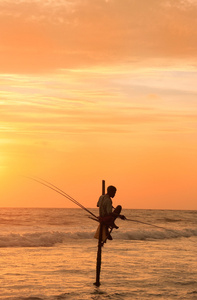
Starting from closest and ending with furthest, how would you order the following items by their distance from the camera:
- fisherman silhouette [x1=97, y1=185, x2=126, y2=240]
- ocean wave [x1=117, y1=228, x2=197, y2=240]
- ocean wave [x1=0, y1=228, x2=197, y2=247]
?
fisherman silhouette [x1=97, y1=185, x2=126, y2=240]
ocean wave [x1=0, y1=228, x2=197, y2=247]
ocean wave [x1=117, y1=228, x2=197, y2=240]

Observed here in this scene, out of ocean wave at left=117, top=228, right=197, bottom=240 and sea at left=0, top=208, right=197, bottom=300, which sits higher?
ocean wave at left=117, top=228, right=197, bottom=240

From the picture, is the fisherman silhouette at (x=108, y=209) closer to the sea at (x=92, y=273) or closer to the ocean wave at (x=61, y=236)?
the sea at (x=92, y=273)

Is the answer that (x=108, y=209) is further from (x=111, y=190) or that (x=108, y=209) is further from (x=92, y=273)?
(x=92, y=273)

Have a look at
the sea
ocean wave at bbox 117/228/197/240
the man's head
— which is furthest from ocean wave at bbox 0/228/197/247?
the man's head

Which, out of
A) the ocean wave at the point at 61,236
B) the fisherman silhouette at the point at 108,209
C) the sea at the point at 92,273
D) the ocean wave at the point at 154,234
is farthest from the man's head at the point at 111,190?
the ocean wave at the point at 154,234

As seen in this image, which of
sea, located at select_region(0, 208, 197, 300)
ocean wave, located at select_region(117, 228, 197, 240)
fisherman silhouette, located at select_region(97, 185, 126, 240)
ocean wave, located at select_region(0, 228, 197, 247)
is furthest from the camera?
ocean wave, located at select_region(117, 228, 197, 240)

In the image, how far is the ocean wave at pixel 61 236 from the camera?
1051 inches

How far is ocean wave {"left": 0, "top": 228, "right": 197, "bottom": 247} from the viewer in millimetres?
26688

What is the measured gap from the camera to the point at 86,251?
23188 millimetres

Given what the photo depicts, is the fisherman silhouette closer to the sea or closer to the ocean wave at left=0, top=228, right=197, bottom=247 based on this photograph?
the sea

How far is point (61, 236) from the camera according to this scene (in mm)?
31328

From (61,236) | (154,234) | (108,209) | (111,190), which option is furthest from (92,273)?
(154,234)

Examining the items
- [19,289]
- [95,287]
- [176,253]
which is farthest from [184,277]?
[176,253]

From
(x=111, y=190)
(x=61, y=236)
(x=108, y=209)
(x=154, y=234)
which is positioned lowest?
(x=61, y=236)
